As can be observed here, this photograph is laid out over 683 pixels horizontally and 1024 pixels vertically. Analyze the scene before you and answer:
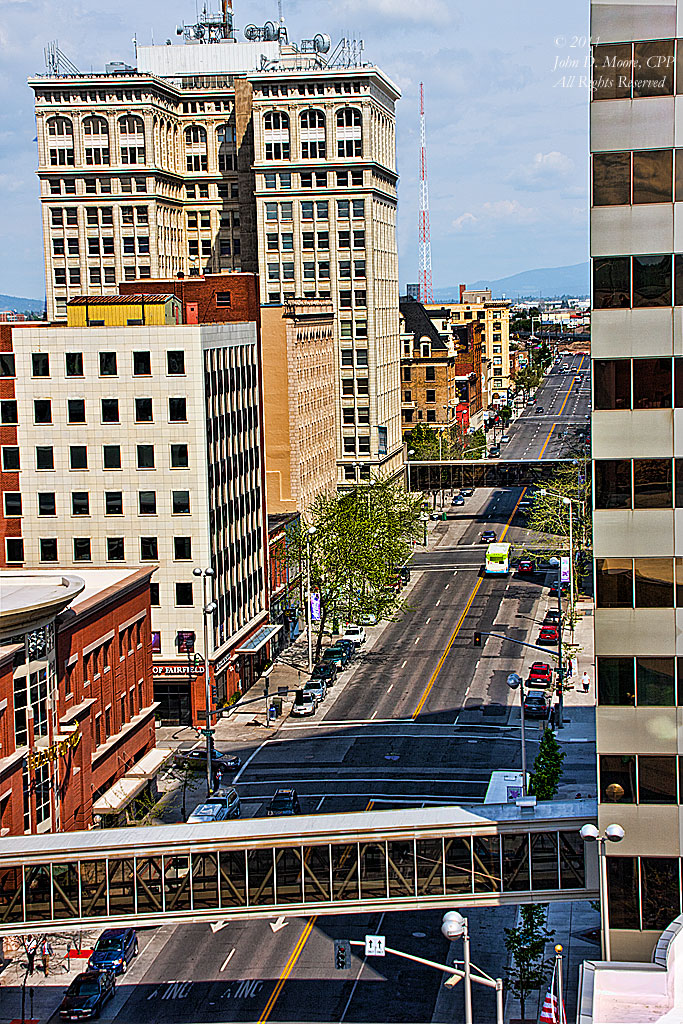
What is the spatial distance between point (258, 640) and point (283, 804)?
29.2 metres

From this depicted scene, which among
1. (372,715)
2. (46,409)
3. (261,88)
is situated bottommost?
(372,715)

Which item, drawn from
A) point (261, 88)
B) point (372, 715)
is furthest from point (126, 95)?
point (372, 715)

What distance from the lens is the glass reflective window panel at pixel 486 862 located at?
45.2 m

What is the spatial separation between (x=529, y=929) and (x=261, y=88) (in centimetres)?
11150

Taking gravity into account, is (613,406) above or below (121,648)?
above

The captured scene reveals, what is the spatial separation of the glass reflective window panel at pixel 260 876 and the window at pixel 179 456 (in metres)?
43.5

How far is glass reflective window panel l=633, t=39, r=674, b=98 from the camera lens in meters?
40.6

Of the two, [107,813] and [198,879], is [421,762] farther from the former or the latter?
[198,879]

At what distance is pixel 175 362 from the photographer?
85625 millimetres

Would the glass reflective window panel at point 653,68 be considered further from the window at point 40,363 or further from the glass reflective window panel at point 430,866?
the window at point 40,363

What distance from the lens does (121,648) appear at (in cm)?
7512

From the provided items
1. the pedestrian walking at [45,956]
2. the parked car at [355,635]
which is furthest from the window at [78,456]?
the pedestrian walking at [45,956]

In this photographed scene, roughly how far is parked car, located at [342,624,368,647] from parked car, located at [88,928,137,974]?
5179cm

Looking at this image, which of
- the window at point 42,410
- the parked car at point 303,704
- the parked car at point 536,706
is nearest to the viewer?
the window at point 42,410
